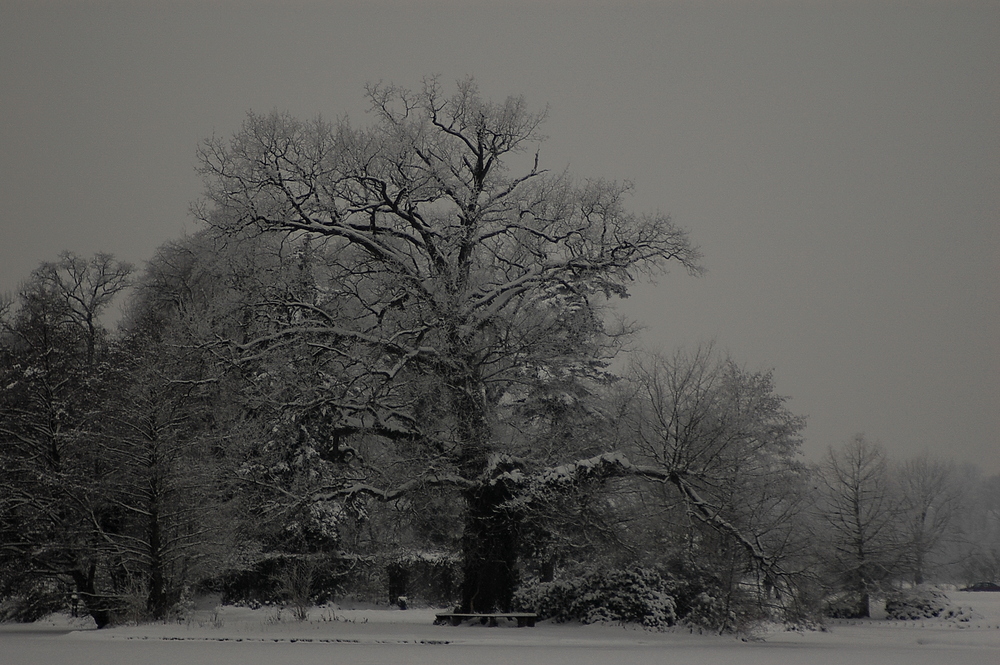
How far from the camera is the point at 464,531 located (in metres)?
18.5

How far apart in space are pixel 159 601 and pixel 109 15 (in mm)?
29400

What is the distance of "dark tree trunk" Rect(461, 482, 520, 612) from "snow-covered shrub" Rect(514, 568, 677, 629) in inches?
46.3

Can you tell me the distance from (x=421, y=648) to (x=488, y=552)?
5.83 metres

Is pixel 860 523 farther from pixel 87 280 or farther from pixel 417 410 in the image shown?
pixel 87 280

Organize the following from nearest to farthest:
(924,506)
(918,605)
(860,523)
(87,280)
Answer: (918,605)
(860,523)
(924,506)
(87,280)

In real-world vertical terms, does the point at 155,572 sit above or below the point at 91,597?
above

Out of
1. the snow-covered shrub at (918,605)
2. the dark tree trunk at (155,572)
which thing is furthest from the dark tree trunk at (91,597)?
the snow-covered shrub at (918,605)

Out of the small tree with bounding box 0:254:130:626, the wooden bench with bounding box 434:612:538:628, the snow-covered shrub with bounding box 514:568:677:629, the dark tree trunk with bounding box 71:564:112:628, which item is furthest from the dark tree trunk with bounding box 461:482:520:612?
the dark tree trunk with bounding box 71:564:112:628

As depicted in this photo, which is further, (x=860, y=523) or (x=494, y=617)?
(x=860, y=523)

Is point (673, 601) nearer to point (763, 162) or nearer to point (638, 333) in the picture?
point (638, 333)

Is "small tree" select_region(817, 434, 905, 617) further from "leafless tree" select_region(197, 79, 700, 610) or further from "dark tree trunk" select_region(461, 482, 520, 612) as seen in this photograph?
"leafless tree" select_region(197, 79, 700, 610)

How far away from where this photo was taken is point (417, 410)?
19.2m

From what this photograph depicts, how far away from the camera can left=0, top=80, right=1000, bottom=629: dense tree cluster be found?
17.9 meters

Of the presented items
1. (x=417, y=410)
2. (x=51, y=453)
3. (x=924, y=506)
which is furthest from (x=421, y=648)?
(x=924, y=506)
